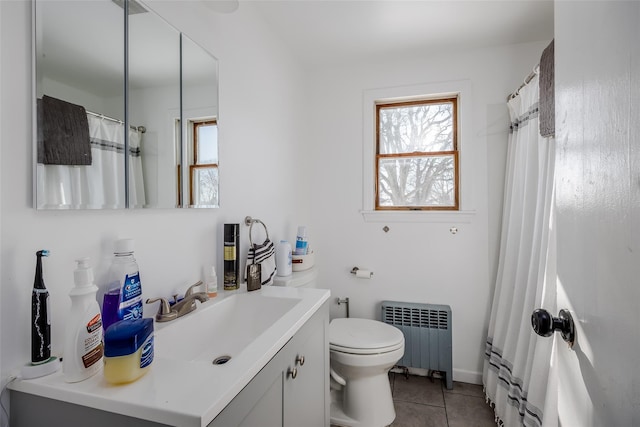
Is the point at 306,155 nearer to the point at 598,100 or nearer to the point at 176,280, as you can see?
the point at 176,280

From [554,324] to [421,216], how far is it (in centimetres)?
161

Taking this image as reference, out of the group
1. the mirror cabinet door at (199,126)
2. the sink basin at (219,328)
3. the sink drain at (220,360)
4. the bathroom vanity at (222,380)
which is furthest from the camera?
the mirror cabinet door at (199,126)

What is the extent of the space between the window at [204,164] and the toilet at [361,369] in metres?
0.60

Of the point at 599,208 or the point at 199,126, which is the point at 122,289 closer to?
the point at 199,126

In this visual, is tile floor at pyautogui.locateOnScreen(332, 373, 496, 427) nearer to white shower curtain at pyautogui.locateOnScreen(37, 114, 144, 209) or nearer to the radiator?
the radiator

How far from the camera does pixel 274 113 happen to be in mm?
1960

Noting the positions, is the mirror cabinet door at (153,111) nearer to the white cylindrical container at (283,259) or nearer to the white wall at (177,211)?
the white wall at (177,211)

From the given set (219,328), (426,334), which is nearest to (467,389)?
(426,334)

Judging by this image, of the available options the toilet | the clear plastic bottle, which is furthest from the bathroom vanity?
the toilet

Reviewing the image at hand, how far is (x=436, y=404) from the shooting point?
1.94 m

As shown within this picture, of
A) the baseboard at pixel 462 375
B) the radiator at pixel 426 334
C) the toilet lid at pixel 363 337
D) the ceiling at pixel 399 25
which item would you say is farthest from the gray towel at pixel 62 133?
the baseboard at pixel 462 375

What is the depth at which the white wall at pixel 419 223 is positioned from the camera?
2139mm

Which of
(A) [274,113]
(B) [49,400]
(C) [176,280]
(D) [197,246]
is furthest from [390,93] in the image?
(B) [49,400]

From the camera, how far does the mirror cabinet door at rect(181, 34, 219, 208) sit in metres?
1.20
